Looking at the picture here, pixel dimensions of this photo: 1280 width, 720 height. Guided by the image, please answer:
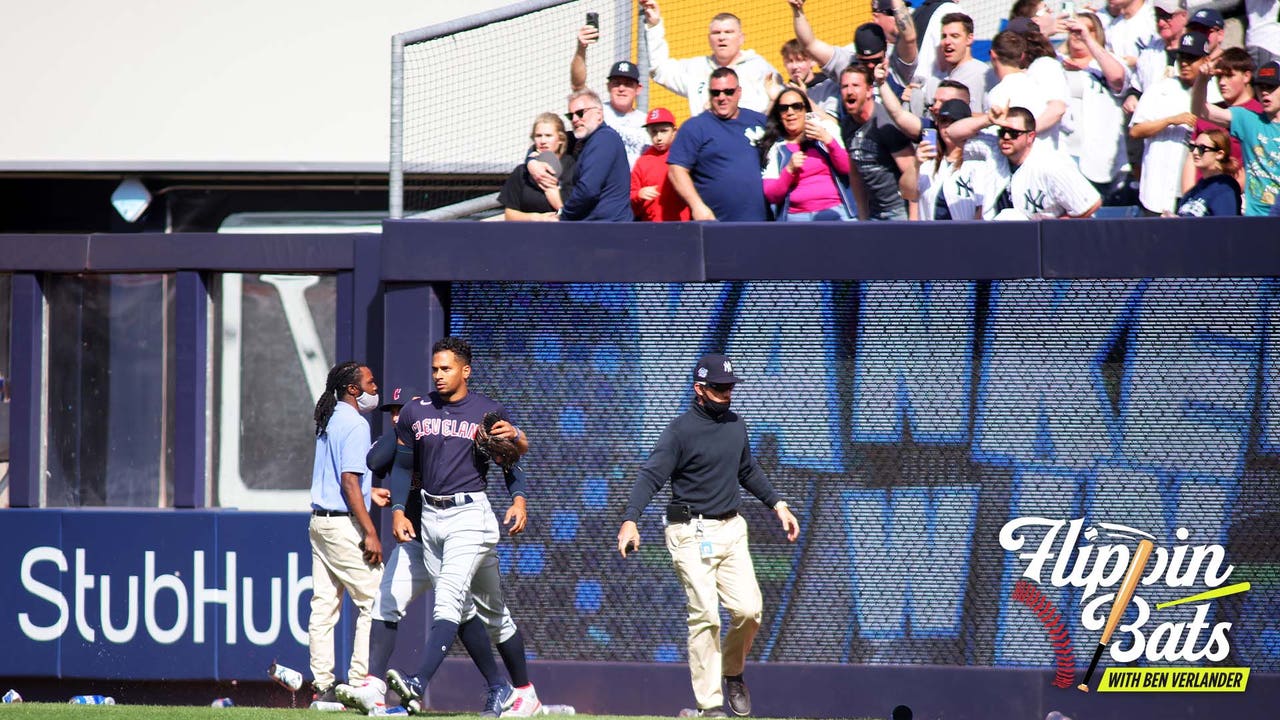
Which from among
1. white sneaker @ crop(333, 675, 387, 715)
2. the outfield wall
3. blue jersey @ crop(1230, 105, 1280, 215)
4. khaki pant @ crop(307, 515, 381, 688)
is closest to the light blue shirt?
khaki pant @ crop(307, 515, 381, 688)

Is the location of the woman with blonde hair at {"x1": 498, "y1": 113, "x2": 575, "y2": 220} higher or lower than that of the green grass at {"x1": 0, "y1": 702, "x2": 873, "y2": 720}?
higher

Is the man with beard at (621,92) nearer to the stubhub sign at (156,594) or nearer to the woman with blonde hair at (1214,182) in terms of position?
the stubhub sign at (156,594)

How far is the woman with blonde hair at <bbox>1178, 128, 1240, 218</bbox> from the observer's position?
828 centimetres

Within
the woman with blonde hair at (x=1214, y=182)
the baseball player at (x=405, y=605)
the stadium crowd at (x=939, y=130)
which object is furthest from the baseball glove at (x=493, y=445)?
the woman with blonde hair at (x=1214, y=182)

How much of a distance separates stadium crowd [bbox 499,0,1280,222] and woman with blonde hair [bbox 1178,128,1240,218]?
1 centimetres

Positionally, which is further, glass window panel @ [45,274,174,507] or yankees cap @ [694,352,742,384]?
glass window panel @ [45,274,174,507]

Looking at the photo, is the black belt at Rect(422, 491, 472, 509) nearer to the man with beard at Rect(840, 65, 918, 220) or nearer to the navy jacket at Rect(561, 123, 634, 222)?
the navy jacket at Rect(561, 123, 634, 222)

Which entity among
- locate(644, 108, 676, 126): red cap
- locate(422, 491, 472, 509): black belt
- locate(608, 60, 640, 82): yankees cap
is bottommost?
locate(422, 491, 472, 509): black belt

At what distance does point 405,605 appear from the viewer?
750 centimetres

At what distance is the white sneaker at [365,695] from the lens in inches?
285

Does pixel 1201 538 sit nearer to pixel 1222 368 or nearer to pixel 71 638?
pixel 1222 368

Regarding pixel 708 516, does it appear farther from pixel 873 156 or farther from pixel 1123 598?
pixel 873 156

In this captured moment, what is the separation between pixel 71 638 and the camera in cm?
892

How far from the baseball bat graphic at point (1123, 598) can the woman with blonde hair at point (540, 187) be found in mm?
3888
